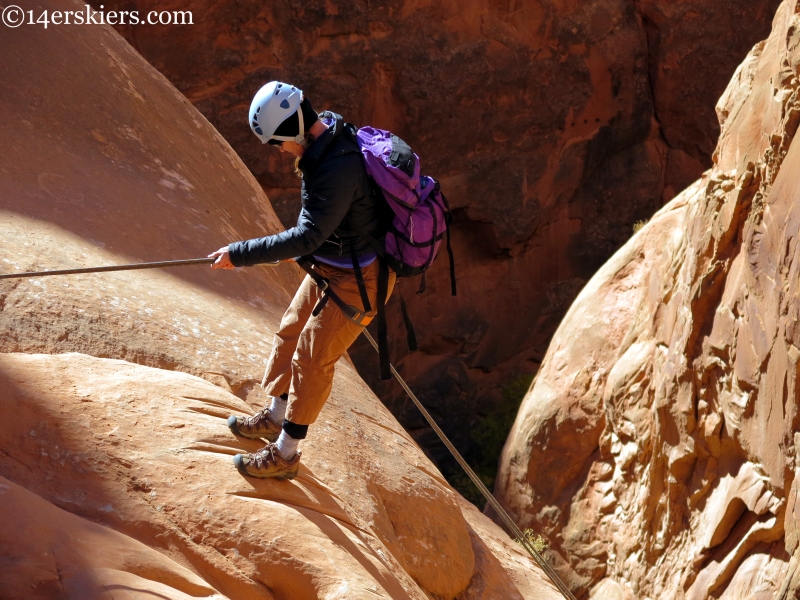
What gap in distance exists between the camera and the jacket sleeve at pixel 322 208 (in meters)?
3.60

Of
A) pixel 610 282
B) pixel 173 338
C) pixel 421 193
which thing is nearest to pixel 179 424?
pixel 173 338

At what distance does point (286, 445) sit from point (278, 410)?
328mm

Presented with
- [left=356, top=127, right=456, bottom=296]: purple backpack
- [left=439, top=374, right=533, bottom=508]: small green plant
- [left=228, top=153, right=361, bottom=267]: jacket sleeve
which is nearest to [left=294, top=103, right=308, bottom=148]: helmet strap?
[left=228, top=153, right=361, bottom=267]: jacket sleeve

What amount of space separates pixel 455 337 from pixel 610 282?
717cm

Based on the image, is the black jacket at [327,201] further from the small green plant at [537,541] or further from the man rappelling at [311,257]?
the small green plant at [537,541]

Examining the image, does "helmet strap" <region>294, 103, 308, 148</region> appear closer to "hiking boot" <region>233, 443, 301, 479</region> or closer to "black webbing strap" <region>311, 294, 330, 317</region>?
"black webbing strap" <region>311, 294, 330, 317</region>

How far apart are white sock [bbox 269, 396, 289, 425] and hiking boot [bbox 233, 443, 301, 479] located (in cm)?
27

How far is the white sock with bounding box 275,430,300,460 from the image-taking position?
12.9 feet

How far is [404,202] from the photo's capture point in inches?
147

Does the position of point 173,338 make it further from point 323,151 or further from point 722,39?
point 722,39

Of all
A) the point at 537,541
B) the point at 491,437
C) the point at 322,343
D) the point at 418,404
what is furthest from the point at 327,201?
the point at 491,437

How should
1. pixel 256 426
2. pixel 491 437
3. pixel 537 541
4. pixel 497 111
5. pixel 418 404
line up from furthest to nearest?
pixel 497 111 < pixel 491 437 < pixel 537 541 < pixel 418 404 < pixel 256 426

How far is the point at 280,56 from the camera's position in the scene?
13.6 meters

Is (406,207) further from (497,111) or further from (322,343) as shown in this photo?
(497,111)
